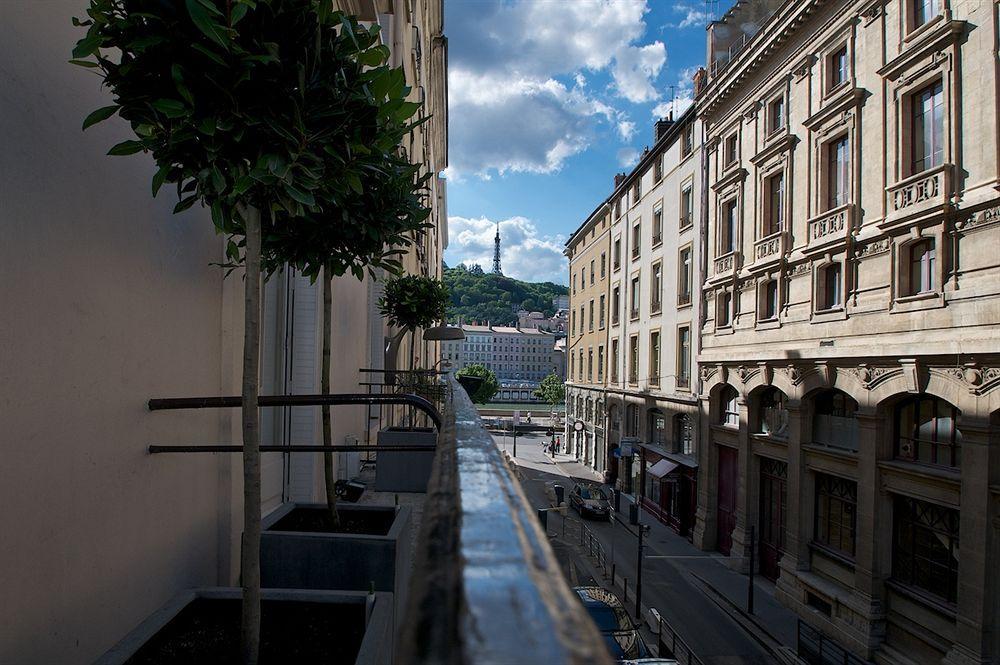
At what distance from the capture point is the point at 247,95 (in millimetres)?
2693

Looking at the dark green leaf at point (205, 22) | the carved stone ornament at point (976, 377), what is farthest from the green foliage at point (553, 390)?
the dark green leaf at point (205, 22)

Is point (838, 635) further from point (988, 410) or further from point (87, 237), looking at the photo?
point (87, 237)

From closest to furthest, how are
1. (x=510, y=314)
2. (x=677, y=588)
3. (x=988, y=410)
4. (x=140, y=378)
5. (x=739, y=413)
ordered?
1. (x=140, y=378)
2. (x=988, y=410)
3. (x=677, y=588)
4. (x=739, y=413)
5. (x=510, y=314)

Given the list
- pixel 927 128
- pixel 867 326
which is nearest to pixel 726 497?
pixel 867 326

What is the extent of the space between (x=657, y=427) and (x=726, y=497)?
7.77 meters

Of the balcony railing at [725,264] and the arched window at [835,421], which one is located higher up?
the balcony railing at [725,264]

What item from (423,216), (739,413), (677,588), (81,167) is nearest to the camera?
(81,167)

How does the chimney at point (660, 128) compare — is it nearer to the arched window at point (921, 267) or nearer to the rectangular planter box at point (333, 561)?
the arched window at point (921, 267)

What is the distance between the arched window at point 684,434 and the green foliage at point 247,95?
27452mm

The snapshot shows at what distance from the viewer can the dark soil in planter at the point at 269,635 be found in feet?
9.85

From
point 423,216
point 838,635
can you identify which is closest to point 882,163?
point 838,635

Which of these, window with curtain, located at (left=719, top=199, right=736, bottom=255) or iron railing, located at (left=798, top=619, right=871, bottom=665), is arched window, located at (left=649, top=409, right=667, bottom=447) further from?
iron railing, located at (left=798, top=619, right=871, bottom=665)

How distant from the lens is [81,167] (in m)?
3.03

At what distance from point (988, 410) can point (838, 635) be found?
812 cm
